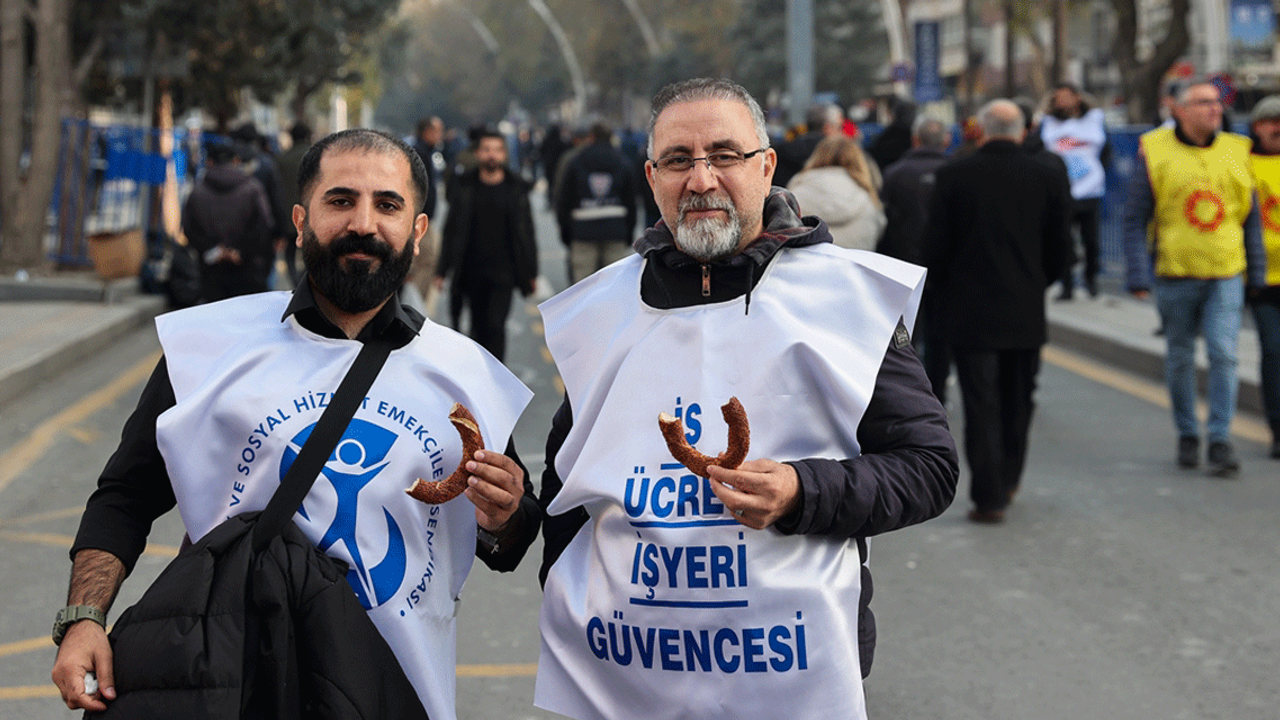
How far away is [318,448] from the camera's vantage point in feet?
8.84

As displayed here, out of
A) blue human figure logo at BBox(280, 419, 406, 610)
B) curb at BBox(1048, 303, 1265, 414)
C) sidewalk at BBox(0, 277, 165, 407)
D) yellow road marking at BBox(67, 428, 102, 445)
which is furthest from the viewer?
sidewalk at BBox(0, 277, 165, 407)

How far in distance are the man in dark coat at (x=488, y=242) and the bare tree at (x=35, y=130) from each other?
7809mm

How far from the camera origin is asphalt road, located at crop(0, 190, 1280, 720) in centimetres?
496

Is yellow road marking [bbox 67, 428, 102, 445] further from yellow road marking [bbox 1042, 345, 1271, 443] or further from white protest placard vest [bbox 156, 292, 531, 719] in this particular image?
white protest placard vest [bbox 156, 292, 531, 719]

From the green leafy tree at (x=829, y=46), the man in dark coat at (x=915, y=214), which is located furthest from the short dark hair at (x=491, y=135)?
the green leafy tree at (x=829, y=46)

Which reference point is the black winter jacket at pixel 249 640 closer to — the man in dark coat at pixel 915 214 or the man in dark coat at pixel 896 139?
the man in dark coat at pixel 915 214

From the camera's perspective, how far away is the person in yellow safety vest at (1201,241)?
823cm

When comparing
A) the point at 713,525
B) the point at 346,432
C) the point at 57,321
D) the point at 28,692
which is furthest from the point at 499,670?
the point at 57,321

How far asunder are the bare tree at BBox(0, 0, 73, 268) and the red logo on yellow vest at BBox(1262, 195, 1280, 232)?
12.5 m

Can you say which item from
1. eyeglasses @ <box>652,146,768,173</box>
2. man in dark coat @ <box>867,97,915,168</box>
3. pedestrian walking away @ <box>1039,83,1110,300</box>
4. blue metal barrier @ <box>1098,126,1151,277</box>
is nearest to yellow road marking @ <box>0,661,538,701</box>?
eyeglasses @ <box>652,146,768,173</box>

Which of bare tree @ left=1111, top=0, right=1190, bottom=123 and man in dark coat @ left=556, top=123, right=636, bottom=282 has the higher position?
bare tree @ left=1111, top=0, right=1190, bottom=123

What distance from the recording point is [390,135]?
296 cm

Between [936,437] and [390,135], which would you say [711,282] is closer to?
[936,437]

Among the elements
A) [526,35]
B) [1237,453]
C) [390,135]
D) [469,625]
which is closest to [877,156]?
[1237,453]
